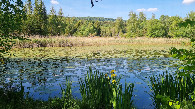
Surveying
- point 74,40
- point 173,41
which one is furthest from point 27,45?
point 173,41

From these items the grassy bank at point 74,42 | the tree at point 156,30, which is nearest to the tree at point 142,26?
the tree at point 156,30

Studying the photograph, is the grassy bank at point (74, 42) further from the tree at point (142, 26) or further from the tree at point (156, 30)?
the tree at point (142, 26)

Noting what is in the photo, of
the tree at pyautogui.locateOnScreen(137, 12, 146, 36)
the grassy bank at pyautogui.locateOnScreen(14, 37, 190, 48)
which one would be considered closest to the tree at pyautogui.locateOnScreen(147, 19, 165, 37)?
the tree at pyautogui.locateOnScreen(137, 12, 146, 36)

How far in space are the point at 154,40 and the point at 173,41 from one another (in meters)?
4.12

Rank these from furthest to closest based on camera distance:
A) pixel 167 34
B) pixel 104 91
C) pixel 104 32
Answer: pixel 104 32 → pixel 167 34 → pixel 104 91

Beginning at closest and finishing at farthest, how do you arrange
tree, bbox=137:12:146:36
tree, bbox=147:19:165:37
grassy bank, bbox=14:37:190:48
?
grassy bank, bbox=14:37:190:48 → tree, bbox=147:19:165:37 → tree, bbox=137:12:146:36

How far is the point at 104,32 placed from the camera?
10275cm

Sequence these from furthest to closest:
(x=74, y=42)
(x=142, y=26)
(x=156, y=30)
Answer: (x=142, y=26) → (x=156, y=30) → (x=74, y=42)

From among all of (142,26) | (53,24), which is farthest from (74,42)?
(142,26)

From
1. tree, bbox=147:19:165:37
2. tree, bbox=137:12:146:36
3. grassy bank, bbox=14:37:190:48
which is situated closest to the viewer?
grassy bank, bbox=14:37:190:48

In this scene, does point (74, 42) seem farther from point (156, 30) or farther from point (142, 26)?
point (142, 26)

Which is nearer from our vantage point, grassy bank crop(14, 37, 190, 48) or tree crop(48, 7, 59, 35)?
grassy bank crop(14, 37, 190, 48)

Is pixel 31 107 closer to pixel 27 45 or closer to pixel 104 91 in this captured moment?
pixel 104 91

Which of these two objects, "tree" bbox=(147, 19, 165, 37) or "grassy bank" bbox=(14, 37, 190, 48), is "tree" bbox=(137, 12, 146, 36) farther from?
"grassy bank" bbox=(14, 37, 190, 48)
